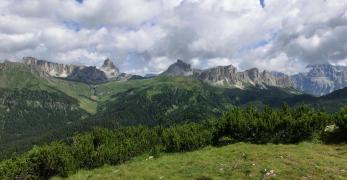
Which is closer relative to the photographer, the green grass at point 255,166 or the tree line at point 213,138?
the green grass at point 255,166

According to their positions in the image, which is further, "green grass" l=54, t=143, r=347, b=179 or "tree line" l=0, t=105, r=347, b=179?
"tree line" l=0, t=105, r=347, b=179

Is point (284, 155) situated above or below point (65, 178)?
above

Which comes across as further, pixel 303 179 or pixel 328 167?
pixel 328 167

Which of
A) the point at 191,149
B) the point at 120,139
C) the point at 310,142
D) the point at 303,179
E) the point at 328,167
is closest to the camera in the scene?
the point at 303,179

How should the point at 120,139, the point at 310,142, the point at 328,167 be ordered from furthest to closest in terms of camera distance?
the point at 120,139 → the point at 310,142 → the point at 328,167

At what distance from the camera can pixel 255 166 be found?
1695 inches

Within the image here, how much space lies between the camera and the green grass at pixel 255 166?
3994 cm

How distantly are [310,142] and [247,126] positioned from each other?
1207cm

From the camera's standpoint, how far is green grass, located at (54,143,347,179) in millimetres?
39938

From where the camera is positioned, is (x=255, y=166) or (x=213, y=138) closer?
A: (x=255, y=166)

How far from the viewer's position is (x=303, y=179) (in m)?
37.3

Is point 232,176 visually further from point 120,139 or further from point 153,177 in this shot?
point 120,139

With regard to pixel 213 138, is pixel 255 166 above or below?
below

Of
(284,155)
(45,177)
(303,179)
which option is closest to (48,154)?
(45,177)
